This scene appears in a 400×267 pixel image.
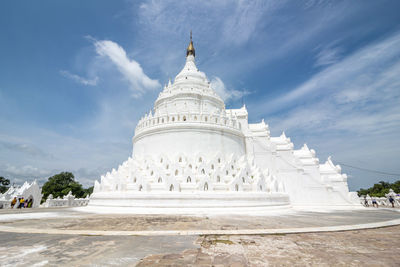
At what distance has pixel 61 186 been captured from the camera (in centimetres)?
6269

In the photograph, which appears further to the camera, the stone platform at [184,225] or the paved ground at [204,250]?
the stone platform at [184,225]

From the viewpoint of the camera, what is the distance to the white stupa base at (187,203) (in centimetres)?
1600

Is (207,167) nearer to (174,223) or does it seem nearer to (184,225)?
(174,223)

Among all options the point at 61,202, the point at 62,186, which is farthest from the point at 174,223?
the point at 62,186

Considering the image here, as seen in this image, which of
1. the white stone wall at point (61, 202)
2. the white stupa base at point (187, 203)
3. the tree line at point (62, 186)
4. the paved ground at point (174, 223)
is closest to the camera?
the paved ground at point (174, 223)

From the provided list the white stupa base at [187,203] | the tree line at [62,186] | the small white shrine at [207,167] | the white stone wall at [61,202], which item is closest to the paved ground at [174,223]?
the white stupa base at [187,203]

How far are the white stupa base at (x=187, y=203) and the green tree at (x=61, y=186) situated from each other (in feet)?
177

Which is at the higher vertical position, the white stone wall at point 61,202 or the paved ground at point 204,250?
the white stone wall at point 61,202

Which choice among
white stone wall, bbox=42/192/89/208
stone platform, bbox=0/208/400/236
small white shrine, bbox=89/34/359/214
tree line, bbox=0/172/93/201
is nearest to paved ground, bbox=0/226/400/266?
stone platform, bbox=0/208/400/236

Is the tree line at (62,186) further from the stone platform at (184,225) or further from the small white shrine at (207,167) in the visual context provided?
the stone platform at (184,225)

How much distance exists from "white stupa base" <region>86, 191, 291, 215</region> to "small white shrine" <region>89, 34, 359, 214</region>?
76 millimetres

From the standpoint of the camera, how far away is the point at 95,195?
65.1 feet

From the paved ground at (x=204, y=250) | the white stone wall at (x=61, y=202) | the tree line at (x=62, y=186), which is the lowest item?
the paved ground at (x=204, y=250)

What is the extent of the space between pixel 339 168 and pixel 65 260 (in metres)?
30.4
